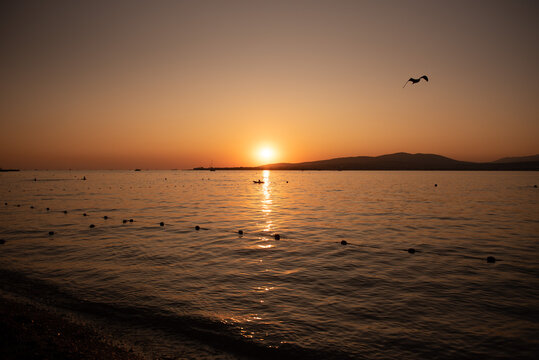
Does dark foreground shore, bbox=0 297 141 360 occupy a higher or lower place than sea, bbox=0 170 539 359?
higher

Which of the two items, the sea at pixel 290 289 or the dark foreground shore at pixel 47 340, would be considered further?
the sea at pixel 290 289

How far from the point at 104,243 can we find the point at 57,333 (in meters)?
13.2

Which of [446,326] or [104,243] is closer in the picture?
[446,326]

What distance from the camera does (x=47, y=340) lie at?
24.2 feet

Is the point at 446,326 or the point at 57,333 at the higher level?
the point at 57,333

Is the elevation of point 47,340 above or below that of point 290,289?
above

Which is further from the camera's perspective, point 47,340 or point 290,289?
point 290,289

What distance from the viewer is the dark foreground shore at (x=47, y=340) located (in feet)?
22.3

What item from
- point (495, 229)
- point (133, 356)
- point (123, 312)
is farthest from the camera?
point (495, 229)

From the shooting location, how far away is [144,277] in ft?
43.4

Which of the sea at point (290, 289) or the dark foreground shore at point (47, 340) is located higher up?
the dark foreground shore at point (47, 340)

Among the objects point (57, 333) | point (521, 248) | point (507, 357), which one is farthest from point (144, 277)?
point (521, 248)

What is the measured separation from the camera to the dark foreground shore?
22.3ft

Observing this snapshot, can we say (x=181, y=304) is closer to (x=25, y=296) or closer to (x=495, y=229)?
(x=25, y=296)
